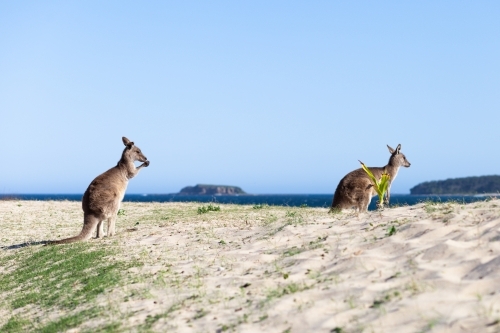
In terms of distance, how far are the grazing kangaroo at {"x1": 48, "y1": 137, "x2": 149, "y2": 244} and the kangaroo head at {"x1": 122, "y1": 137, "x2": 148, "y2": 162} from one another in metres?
0.08

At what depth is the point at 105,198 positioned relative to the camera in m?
14.6

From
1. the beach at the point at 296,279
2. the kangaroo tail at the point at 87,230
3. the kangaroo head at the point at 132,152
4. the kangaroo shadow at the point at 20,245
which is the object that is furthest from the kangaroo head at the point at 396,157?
the kangaroo shadow at the point at 20,245

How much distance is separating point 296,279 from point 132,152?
916cm

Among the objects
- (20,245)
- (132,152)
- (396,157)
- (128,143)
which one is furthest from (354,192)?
(20,245)

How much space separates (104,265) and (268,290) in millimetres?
4549

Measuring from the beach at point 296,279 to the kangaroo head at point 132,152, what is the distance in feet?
10.5

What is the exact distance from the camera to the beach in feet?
21.5

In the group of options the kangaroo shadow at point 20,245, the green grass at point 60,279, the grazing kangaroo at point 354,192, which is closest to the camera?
the green grass at point 60,279

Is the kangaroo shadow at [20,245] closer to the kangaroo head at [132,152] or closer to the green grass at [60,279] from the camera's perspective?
the green grass at [60,279]

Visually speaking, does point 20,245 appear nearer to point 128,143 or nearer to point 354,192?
point 128,143

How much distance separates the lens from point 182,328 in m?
7.14

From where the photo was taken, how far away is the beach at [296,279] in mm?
6555

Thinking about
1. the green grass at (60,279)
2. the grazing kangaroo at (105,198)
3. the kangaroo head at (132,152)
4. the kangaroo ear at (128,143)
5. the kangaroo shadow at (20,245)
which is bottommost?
the green grass at (60,279)

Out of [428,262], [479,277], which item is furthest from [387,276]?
[479,277]
